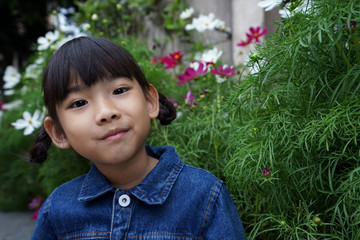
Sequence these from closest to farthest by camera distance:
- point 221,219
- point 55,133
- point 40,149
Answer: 1. point 221,219
2. point 55,133
3. point 40,149

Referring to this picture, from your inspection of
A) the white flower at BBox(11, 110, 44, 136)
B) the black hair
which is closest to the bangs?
the black hair

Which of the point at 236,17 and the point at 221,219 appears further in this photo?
the point at 236,17

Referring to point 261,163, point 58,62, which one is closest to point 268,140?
point 261,163

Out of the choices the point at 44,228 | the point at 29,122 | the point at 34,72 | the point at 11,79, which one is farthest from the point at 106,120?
the point at 11,79

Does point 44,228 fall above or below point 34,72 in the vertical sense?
below

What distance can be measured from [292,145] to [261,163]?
0.10 m

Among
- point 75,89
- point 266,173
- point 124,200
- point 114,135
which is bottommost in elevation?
point 124,200

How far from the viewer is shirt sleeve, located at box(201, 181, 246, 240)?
43.1 inches

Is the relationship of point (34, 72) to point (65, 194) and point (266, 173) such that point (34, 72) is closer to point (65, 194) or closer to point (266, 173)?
point (65, 194)

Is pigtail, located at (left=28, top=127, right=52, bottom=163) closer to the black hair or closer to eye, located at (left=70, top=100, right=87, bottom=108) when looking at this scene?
the black hair

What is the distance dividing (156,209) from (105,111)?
0.33 m

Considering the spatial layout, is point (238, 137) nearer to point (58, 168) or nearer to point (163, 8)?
point (58, 168)

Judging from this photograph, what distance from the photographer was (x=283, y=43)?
103 cm

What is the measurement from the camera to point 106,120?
1.04 metres
